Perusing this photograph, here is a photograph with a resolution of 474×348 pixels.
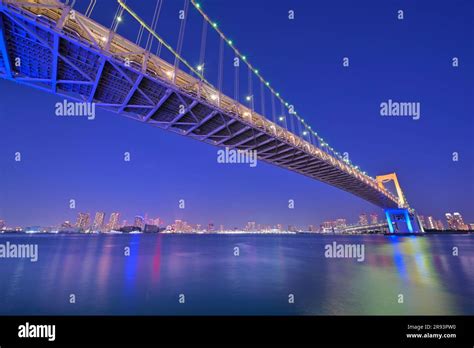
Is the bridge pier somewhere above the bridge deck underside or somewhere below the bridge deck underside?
below

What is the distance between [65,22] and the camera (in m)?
10.2

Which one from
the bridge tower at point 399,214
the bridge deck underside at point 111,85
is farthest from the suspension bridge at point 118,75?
the bridge tower at point 399,214

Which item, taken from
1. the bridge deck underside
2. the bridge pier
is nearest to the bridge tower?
the bridge pier

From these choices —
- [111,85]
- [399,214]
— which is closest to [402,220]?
[399,214]

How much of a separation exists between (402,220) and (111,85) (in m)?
73.8

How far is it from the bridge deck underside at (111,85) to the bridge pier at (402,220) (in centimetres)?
5226

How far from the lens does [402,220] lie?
2579 inches

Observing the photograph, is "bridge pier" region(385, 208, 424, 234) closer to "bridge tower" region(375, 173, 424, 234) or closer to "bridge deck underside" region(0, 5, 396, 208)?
"bridge tower" region(375, 173, 424, 234)

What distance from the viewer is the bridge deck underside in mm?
10562

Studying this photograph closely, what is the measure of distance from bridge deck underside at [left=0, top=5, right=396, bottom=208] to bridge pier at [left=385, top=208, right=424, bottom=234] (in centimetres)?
5226

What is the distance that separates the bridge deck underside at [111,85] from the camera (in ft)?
34.7

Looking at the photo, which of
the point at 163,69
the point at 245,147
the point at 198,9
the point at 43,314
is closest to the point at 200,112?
the point at 163,69
